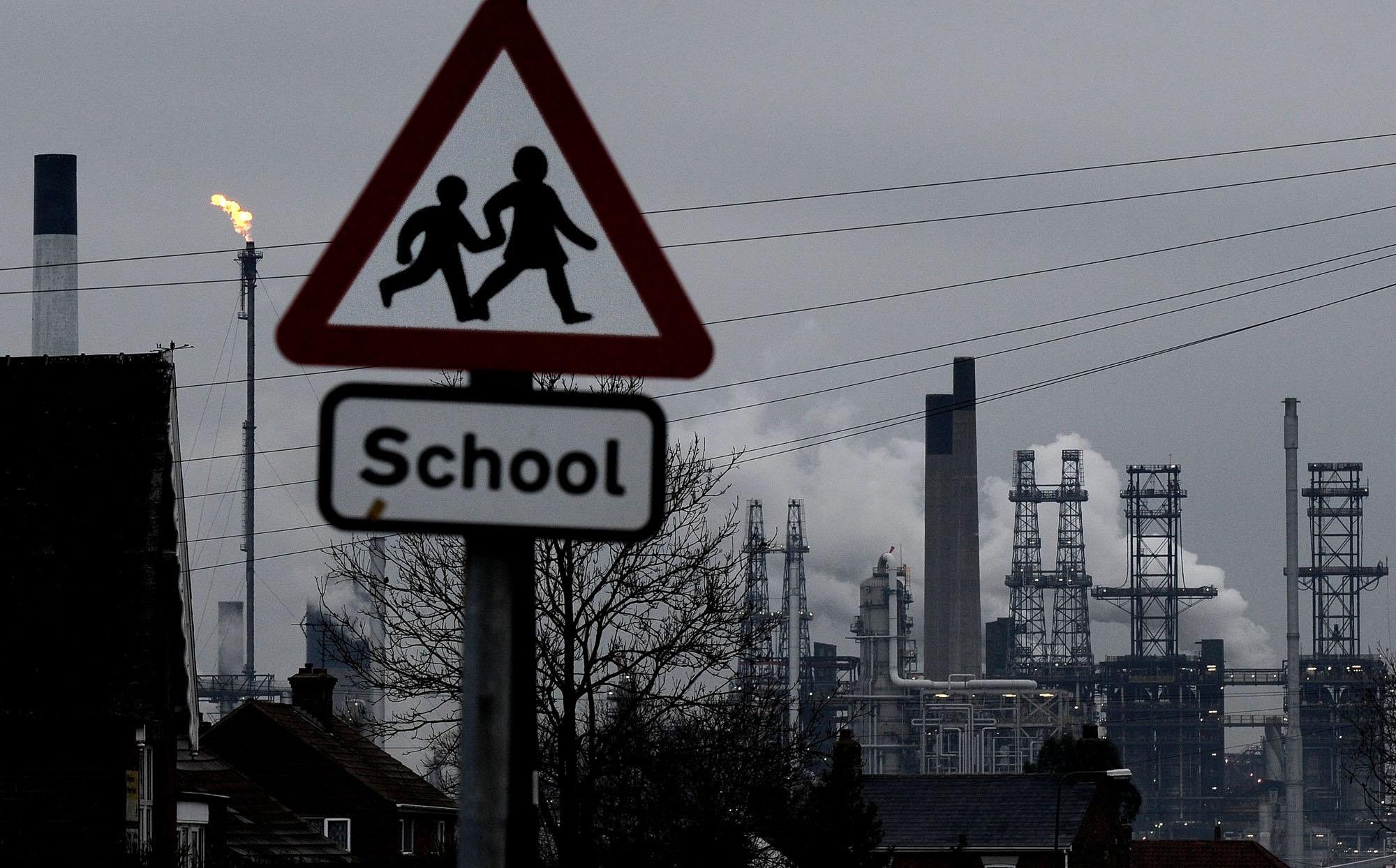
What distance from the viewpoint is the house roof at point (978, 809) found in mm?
57781

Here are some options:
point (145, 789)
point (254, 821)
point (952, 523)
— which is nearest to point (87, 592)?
point (145, 789)

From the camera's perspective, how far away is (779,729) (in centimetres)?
2641

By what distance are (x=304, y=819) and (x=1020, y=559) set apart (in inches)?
4013

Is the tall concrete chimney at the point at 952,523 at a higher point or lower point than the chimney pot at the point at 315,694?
higher

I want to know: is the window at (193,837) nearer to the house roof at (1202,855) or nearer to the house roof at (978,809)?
the house roof at (978,809)

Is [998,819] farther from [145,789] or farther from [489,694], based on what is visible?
[489,694]

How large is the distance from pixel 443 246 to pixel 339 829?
41581mm

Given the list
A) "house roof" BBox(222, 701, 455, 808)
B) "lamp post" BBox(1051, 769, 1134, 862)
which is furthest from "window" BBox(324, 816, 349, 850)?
"lamp post" BBox(1051, 769, 1134, 862)

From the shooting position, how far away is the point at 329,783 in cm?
4369

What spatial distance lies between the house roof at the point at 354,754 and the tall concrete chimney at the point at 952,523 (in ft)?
219

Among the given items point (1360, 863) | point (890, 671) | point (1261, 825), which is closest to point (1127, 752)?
point (1261, 825)

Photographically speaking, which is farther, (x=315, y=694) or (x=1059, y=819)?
(x=1059, y=819)

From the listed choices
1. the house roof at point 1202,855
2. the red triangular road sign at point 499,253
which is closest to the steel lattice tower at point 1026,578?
the house roof at point 1202,855

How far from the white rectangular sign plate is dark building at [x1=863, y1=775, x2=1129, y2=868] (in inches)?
2126
